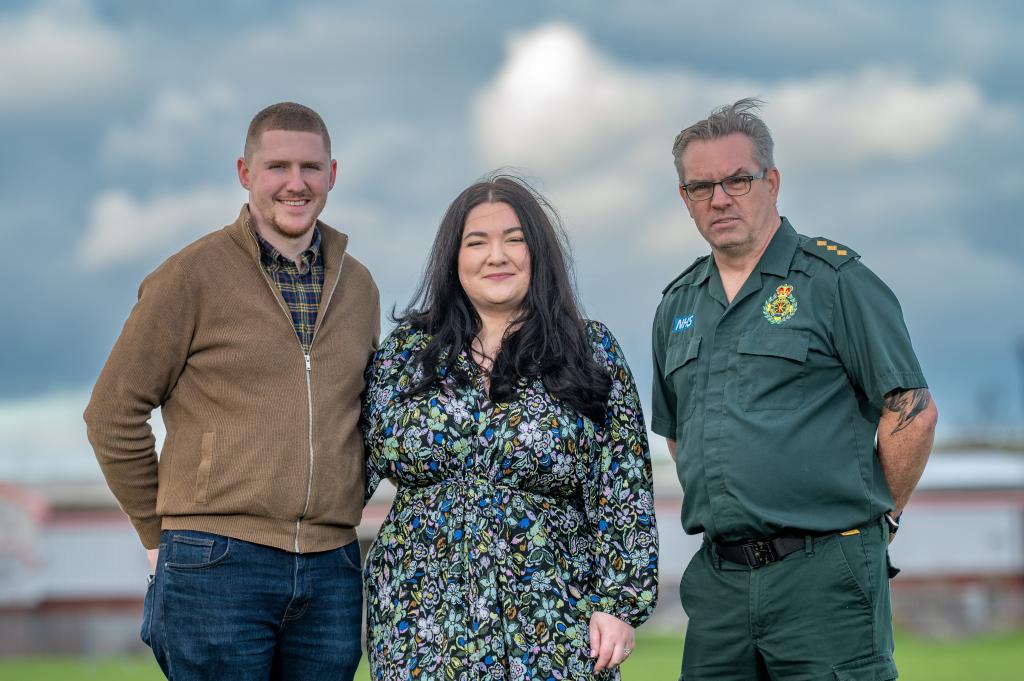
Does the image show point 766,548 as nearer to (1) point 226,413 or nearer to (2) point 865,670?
(2) point 865,670

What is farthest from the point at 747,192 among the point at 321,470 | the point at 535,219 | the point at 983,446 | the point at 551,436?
the point at 983,446

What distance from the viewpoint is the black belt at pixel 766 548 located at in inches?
135

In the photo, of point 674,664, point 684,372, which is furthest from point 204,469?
point 674,664

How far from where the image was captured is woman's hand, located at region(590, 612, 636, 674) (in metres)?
3.24

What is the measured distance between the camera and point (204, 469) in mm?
3312

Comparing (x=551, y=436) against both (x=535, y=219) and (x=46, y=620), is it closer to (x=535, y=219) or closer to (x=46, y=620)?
(x=535, y=219)

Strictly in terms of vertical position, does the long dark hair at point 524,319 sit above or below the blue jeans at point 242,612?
above

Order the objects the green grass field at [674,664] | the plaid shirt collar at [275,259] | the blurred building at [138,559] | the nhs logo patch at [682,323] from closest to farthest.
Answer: the plaid shirt collar at [275,259]
the nhs logo patch at [682,323]
the green grass field at [674,664]
the blurred building at [138,559]

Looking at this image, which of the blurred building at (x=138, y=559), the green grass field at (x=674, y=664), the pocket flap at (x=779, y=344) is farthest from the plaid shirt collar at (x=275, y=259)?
the blurred building at (x=138, y=559)

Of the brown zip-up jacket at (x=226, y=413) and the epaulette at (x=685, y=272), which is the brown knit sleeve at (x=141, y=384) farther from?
the epaulette at (x=685, y=272)

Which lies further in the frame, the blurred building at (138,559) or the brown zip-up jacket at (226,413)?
the blurred building at (138,559)

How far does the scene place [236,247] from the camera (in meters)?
3.52

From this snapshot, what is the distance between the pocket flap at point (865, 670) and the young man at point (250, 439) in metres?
1.48

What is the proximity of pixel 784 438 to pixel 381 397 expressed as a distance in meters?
1.26
